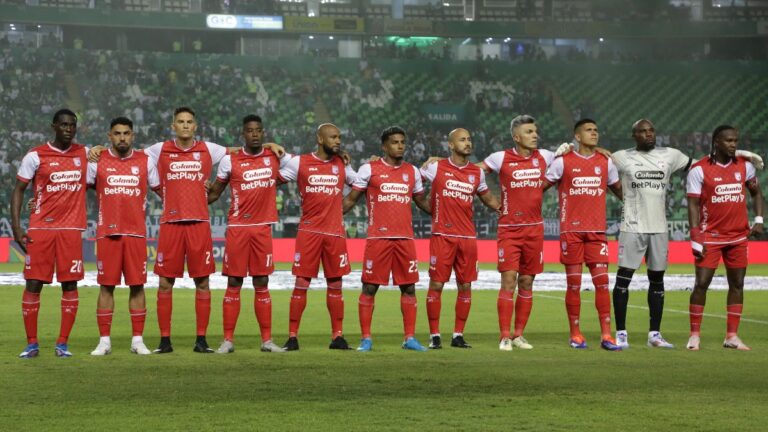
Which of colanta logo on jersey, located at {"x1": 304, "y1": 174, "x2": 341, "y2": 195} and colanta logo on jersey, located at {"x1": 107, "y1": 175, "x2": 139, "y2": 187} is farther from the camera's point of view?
colanta logo on jersey, located at {"x1": 304, "y1": 174, "x2": 341, "y2": 195}

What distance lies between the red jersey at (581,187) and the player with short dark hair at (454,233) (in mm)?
845

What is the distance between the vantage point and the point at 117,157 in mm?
11188

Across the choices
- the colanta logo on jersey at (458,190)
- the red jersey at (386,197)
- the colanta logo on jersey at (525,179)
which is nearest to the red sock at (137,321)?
the red jersey at (386,197)

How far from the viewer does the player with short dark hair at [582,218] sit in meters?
12.0

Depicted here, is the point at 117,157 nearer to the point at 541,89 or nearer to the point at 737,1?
the point at 541,89

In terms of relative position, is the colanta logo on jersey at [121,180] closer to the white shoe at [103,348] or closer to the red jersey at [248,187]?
the red jersey at [248,187]

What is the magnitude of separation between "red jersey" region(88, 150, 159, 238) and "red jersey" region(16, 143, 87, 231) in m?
0.24

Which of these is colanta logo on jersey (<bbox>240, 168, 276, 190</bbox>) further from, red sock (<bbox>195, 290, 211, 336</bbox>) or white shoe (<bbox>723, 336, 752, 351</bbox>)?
white shoe (<bbox>723, 336, 752, 351</bbox>)

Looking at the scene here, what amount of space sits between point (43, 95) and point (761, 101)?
3309cm

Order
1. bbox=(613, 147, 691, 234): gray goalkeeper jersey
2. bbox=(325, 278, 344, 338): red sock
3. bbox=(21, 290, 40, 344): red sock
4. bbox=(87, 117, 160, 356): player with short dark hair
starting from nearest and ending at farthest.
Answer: bbox=(21, 290, 40, 344): red sock < bbox=(87, 117, 160, 356): player with short dark hair < bbox=(325, 278, 344, 338): red sock < bbox=(613, 147, 691, 234): gray goalkeeper jersey

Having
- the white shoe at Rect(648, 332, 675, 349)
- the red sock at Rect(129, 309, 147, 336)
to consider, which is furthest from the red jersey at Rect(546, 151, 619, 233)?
the red sock at Rect(129, 309, 147, 336)

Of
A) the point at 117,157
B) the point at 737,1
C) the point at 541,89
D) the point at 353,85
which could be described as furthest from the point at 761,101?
the point at 117,157

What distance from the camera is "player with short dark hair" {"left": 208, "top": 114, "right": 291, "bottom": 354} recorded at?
11.4 metres

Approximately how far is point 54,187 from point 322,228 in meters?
2.93
